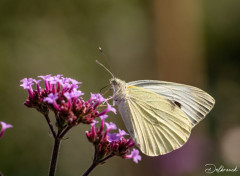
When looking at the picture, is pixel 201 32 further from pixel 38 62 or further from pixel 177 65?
pixel 38 62

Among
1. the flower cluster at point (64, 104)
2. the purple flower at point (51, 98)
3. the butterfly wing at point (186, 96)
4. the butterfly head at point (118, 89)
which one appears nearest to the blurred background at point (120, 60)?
the butterfly wing at point (186, 96)

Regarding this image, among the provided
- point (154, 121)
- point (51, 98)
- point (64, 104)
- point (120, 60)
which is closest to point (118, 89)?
point (154, 121)

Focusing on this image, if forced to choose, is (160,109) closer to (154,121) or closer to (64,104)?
(154,121)

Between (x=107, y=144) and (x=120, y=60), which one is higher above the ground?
(x=120, y=60)

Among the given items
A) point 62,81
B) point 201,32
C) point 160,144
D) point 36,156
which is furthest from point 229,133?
point 62,81

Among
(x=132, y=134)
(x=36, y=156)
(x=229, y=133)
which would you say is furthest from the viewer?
(x=229, y=133)

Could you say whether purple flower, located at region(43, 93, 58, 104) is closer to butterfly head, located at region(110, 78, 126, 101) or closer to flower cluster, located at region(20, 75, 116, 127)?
flower cluster, located at region(20, 75, 116, 127)

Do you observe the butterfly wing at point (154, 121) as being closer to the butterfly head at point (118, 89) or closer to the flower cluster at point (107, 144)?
the butterfly head at point (118, 89)

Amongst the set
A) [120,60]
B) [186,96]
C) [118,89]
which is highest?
[120,60]
